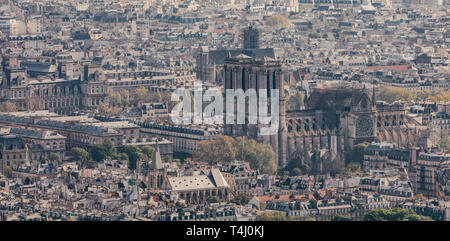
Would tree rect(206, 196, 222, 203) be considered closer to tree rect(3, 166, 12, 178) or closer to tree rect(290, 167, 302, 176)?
tree rect(290, 167, 302, 176)

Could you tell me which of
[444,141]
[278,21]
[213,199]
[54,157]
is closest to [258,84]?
[444,141]

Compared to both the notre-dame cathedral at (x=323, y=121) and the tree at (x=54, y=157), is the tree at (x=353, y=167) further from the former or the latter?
the tree at (x=54, y=157)

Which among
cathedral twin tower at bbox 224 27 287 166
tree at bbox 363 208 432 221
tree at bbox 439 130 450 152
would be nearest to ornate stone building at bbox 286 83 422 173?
cathedral twin tower at bbox 224 27 287 166

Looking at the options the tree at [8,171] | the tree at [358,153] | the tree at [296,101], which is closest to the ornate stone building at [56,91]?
the tree at [296,101]

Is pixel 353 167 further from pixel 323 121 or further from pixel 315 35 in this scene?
pixel 315 35
